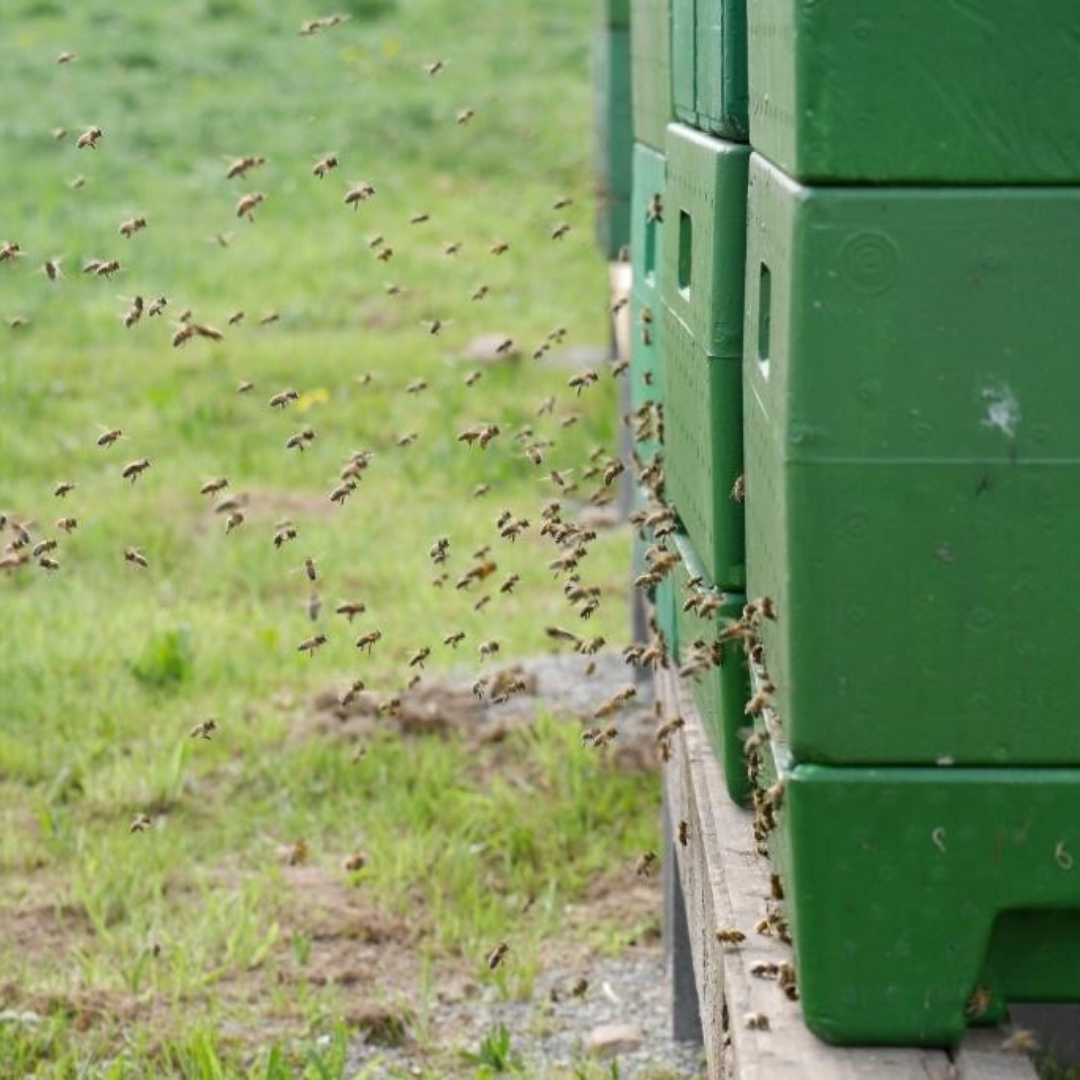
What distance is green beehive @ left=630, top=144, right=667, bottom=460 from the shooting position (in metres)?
3.50

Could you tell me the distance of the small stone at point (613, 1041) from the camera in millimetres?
3766

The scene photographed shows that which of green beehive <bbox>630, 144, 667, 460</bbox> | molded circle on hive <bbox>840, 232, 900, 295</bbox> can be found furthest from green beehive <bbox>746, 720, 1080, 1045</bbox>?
green beehive <bbox>630, 144, 667, 460</bbox>

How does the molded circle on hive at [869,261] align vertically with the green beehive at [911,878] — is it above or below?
above

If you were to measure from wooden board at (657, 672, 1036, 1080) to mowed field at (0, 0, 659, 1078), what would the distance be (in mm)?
903

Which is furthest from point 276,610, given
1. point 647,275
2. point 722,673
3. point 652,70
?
point 722,673

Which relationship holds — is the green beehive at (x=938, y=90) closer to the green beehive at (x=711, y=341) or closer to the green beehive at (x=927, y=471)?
the green beehive at (x=927, y=471)

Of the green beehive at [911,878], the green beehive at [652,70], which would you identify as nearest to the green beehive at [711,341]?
the green beehive at [652,70]

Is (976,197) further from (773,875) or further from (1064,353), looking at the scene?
(773,875)

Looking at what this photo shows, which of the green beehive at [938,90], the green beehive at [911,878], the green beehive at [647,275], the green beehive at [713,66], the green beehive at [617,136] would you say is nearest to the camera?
the green beehive at [938,90]

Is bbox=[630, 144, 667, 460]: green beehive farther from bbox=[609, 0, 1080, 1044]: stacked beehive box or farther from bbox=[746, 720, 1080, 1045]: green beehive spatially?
bbox=[746, 720, 1080, 1045]: green beehive

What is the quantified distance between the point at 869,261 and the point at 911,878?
57cm

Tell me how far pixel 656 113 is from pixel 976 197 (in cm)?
169

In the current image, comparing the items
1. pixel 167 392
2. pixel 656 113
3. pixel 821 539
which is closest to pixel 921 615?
pixel 821 539

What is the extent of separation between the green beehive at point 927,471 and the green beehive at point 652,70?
1326mm
